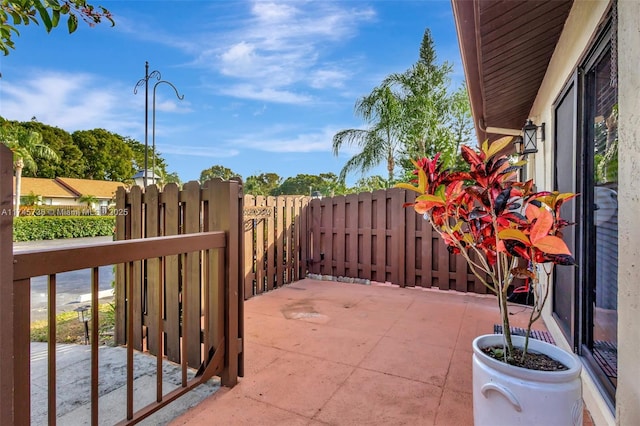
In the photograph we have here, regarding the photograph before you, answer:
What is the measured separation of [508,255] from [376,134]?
36.1ft

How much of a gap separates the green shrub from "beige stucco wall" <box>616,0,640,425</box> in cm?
2194

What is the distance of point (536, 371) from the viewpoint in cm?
120

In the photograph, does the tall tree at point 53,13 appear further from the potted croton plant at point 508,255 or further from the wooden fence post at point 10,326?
the potted croton plant at point 508,255

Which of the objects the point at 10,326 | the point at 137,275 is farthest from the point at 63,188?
the point at 10,326

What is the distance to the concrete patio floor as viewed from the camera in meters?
1.88

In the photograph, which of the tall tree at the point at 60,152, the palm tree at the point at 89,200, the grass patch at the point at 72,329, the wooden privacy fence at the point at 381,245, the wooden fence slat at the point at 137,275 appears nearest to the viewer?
the wooden fence slat at the point at 137,275

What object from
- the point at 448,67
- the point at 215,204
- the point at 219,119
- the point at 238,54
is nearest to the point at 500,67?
the point at 215,204

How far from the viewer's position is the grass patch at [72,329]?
382 centimetres

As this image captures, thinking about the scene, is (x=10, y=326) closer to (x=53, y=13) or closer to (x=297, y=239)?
(x=53, y=13)

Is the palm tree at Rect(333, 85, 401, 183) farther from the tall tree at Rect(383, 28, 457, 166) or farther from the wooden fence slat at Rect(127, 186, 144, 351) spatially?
the wooden fence slat at Rect(127, 186, 144, 351)

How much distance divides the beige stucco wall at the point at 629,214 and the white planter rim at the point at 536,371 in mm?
156

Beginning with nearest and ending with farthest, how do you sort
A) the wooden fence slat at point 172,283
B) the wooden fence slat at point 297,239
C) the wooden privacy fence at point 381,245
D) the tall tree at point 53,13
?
the tall tree at point 53,13
the wooden fence slat at point 172,283
the wooden privacy fence at point 381,245
the wooden fence slat at point 297,239

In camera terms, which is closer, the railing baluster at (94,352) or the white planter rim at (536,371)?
the white planter rim at (536,371)

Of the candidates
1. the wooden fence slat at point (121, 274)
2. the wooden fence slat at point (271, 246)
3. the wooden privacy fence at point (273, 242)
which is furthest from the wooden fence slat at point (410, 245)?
→ the wooden fence slat at point (121, 274)
